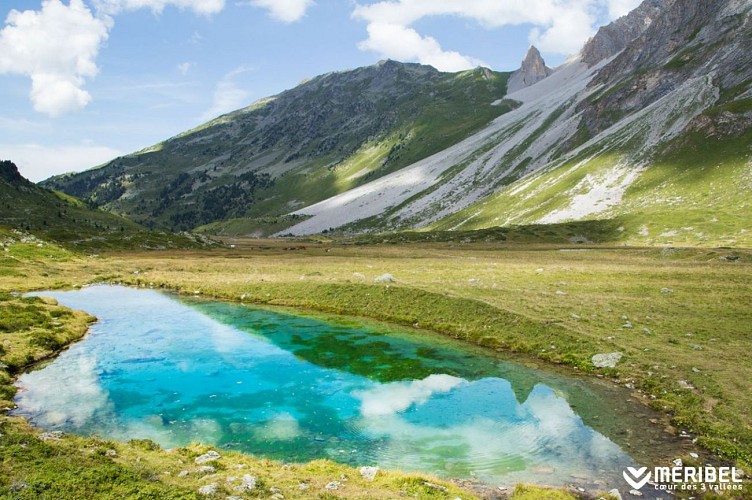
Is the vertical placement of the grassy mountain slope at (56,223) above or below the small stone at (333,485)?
above

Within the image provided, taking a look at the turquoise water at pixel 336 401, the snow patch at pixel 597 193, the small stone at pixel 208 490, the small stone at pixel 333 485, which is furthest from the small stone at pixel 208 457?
the snow patch at pixel 597 193

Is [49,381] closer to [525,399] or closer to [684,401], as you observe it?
[525,399]

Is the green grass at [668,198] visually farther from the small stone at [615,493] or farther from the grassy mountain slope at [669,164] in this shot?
the small stone at [615,493]

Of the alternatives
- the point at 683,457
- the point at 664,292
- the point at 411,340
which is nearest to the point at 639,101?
the point at 664,292

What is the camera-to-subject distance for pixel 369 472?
17.0 meters

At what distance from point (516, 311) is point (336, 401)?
19.5 metres

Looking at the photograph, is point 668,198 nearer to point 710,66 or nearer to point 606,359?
point 710,66

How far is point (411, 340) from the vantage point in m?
37.6

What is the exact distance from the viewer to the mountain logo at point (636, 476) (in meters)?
16.4

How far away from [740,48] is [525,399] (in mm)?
199373

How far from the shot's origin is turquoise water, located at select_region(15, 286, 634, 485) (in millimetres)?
19266

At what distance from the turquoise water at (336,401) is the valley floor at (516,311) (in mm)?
2388

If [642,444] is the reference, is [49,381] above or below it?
above

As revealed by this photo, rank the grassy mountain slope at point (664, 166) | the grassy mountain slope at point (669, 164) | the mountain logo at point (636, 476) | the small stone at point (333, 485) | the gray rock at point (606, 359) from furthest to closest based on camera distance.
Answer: the grassy mountain slope at point (664, 166) → the grassy mountain slope at point (669, 164) → the gray rock at point (606, 359) → the mountain logo at point (636, 476) → the small stone at point (333, 485)
